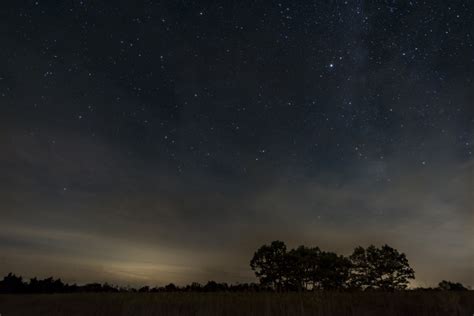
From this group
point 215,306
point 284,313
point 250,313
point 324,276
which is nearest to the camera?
point 284,313

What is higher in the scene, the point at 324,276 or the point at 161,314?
the point at 324,276

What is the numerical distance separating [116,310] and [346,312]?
26.4 ft

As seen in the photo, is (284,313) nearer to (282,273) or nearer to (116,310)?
(116,310)

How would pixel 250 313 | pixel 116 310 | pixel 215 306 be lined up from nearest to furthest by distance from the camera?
1. pixel 250 313
2. pixel 215 306
3. pixel 116 310

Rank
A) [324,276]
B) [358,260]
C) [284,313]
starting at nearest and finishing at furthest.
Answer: [284,313], [324,276], [358,260]

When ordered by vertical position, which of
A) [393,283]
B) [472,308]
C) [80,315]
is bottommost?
[80,315]

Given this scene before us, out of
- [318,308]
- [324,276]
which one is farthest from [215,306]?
[324,276]

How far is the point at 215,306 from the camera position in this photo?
11.7 meters

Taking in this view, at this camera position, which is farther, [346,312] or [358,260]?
[358,260]

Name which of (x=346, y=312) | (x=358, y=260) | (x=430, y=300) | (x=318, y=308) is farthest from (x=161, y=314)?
(x=358, y=260)

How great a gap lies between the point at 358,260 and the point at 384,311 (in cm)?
4769

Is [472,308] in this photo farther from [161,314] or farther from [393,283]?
[393,283]

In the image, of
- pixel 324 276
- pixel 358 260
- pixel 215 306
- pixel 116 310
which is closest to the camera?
pixel 215 306

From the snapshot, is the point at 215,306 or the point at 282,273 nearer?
the point at 215,306
